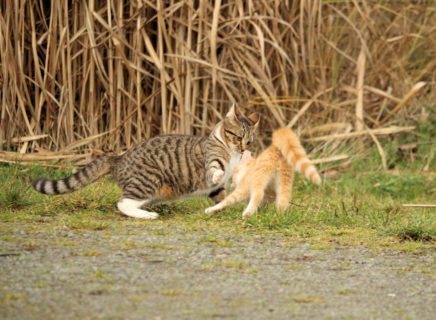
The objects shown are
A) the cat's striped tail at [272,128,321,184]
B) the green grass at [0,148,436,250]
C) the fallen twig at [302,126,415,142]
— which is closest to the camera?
the green grass at [0,148,436,250]

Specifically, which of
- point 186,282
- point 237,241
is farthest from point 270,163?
point 186,282

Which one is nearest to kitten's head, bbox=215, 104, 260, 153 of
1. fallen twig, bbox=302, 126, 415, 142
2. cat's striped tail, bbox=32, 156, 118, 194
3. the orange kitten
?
the orange kitten

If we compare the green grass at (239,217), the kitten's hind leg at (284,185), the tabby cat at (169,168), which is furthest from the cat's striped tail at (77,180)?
the kitten's hind leg at (284,185)

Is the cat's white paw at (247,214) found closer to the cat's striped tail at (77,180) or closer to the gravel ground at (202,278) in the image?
the gravel ground at (202,278)

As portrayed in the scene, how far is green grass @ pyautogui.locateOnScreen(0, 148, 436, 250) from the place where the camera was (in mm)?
3750

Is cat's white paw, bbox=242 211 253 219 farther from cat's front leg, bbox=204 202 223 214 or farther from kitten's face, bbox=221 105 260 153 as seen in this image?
kitten's face, bbox=221 105 260 153

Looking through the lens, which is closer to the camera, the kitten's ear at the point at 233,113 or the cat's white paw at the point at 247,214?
the cat's white paw at the point at 247,214

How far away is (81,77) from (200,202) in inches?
78.1

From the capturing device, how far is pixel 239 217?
426 cm

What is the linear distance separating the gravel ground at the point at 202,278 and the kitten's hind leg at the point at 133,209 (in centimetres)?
51

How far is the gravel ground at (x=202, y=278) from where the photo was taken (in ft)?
7.70

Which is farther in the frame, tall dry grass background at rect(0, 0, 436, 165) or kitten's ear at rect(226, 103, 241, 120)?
tall dry grass background at rect(0, 0, 436, 165)

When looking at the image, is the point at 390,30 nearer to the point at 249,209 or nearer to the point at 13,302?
the point at 249,209

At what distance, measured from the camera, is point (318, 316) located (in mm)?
2328
